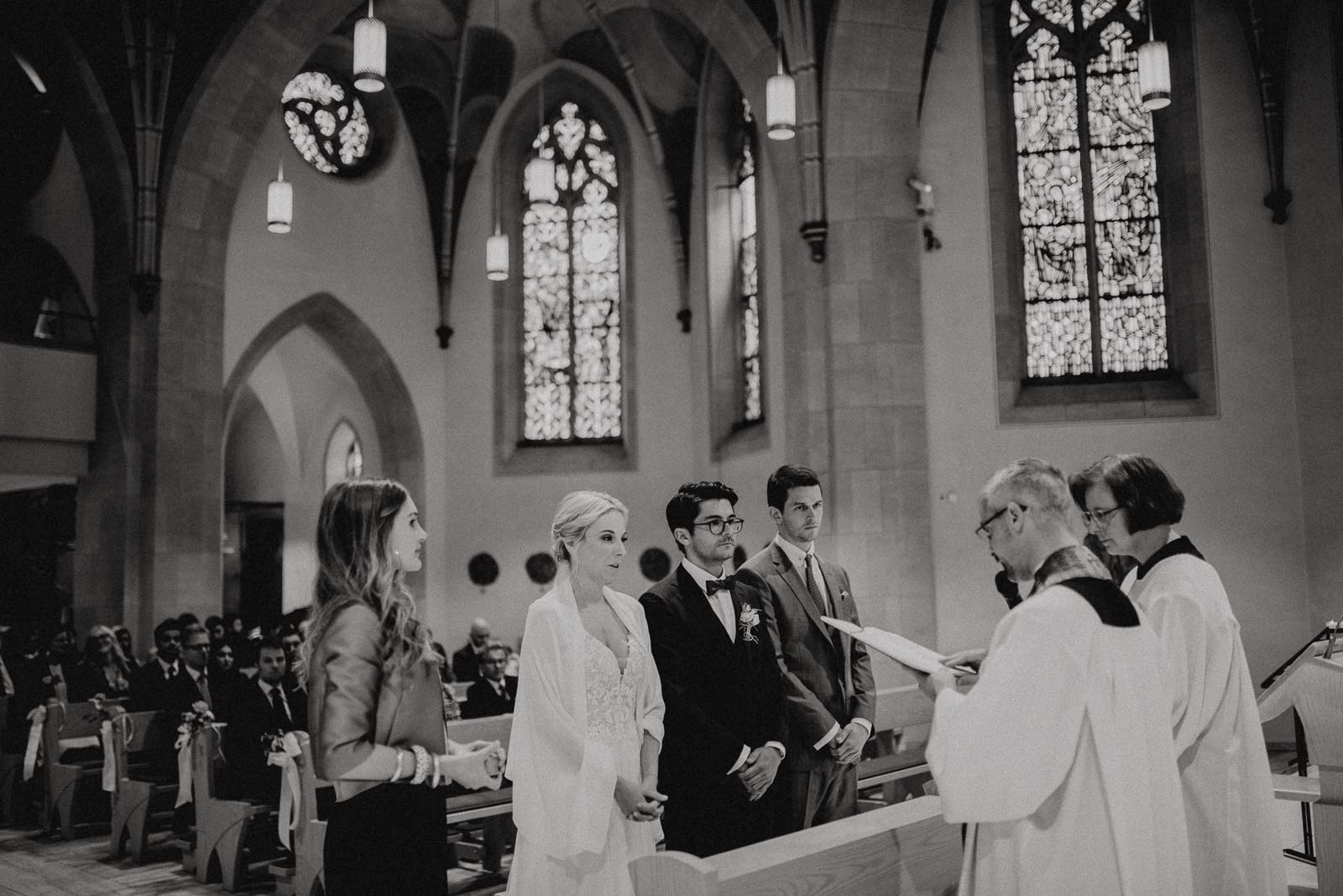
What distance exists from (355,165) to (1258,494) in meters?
10.9

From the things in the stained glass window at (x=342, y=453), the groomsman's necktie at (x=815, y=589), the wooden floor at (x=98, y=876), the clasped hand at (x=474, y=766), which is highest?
the stained glass window at (x=342, y=453)

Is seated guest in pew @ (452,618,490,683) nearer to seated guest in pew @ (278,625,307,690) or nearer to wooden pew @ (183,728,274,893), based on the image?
seated guest in pew @ (278,625,307,690)

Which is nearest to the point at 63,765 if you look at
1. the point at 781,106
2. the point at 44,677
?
the point at 44,677

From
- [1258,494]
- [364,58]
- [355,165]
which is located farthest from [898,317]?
[355,165]

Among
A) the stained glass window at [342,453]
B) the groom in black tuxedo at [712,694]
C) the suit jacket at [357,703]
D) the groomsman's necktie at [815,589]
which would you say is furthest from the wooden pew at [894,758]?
the stained glass window at [342,453]

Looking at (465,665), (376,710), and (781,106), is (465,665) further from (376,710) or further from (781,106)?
(376,710)

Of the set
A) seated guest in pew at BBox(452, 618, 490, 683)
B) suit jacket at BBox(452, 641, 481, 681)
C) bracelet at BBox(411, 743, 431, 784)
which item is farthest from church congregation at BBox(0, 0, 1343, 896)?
suit jacket at BBox(452, 641, 481, 681)

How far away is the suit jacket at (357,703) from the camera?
257 cm

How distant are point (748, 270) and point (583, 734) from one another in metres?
10.7

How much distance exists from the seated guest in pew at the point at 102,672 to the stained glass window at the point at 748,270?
22.0ft

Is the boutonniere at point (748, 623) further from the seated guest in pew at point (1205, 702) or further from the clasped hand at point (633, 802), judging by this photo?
the seated guest in pew at point (1205, 702)

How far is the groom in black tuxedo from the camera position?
12.0 feet

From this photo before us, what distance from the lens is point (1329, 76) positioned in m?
10.0

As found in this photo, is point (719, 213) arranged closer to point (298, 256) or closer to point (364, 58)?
point (298, 256)
